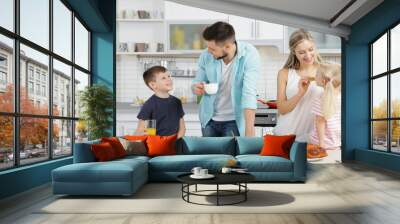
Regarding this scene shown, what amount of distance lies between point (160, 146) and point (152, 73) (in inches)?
128

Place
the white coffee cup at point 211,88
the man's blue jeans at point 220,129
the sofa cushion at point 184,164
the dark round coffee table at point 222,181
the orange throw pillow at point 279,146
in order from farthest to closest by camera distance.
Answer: the white coffee cup at point 211,88
the man's blue jeans at point 220,129
the orange throw pillow at point 279,146
the sofa cushion at point 184,164
the dark round coffee table at point 222,181

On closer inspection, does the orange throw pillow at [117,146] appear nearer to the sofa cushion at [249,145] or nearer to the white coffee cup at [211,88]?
the sofa cushion at [249,145]

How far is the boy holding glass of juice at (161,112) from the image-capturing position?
350 inches

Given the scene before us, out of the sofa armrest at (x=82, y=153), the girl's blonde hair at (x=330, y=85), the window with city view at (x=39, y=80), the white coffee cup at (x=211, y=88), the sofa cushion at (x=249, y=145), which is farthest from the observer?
the girl's blonde hair at (x=330, y=85)

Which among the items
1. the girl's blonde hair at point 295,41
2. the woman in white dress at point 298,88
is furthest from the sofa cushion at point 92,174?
the girl's blonde hair at point 295,41

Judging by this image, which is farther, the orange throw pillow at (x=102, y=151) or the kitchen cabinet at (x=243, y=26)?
the kitchen cabinet at (x=243, y=26)

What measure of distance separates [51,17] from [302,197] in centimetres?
440

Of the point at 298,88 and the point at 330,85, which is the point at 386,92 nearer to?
the point at 330,85

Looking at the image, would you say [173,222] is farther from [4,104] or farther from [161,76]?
[161,76]

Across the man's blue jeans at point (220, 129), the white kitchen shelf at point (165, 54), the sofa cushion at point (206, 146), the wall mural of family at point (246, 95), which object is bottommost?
the sofa cushion at point (206, 146)

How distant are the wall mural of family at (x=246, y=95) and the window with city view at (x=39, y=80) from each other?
5.96ft

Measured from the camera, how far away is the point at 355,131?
31.0 ft

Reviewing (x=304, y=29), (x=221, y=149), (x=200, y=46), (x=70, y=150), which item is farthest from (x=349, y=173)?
(x=70, y=150)

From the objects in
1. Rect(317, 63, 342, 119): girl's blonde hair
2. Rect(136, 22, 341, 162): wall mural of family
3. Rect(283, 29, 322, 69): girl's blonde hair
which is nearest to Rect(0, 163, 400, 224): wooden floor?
Rect(136, 22, 341, 162): wall mural of family
